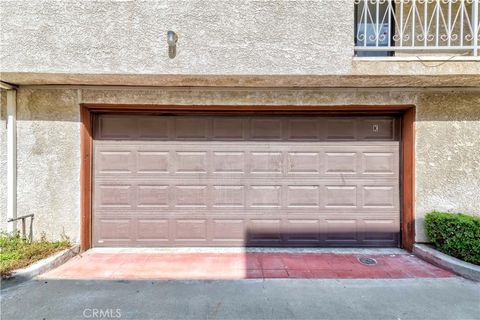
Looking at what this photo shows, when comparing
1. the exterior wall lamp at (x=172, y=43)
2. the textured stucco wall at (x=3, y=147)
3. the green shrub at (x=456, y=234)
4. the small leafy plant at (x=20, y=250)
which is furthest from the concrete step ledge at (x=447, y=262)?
the textured stucco wall at (x=3, y=147)

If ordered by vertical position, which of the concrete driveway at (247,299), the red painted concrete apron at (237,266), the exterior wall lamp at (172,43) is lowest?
the concrete driveway at (247,299)

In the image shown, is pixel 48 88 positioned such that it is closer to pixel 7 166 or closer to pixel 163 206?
pixel 7 166

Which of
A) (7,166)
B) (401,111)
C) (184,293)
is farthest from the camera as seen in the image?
(401,111)

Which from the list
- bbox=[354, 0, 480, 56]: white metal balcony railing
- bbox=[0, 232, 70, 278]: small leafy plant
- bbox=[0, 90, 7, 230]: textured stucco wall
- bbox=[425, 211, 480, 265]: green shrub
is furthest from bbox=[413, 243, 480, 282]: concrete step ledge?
bbox=[0, 90, 7, 230]: textured stucco wall

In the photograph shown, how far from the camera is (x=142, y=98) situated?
14.9 feet

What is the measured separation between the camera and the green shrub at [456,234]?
3.73 meters

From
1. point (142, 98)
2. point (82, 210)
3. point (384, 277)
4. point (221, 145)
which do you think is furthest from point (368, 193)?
point (82, 210)

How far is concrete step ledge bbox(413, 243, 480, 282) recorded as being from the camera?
11.8 ft

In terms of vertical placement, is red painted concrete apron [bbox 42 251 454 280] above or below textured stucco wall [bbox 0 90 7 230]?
below

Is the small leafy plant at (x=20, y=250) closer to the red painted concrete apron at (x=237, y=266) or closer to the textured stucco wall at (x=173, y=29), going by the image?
the red painted concrete apron at (x=237, y=266)

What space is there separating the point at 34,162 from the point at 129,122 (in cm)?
177

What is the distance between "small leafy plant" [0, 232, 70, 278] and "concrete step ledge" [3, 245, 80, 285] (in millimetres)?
91

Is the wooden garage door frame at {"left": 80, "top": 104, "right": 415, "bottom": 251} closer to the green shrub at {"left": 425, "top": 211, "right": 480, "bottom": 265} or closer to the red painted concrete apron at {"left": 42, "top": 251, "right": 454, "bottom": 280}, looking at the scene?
the green shrub at {"left": 425, "top": 211, "right": 480, "bottom": 265}

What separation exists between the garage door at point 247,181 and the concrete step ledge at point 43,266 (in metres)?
0.53
